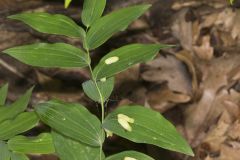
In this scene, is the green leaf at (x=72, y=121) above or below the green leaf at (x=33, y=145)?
above

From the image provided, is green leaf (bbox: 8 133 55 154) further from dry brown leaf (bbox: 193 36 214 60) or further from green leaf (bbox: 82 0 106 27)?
dry brown leaf (bbox: 193 36 214 60)

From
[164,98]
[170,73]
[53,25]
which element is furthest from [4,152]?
[170,73]

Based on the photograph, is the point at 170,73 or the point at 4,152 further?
the point at 170,73

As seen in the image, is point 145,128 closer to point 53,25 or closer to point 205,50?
Result: point 53,25

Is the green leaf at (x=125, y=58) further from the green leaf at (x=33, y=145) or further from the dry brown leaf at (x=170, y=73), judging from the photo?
the dry brown leaf at (x=170, y=73)

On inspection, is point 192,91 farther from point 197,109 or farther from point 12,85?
point 12,85

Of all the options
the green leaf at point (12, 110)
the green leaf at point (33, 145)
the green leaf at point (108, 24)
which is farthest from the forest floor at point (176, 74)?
the green leaf at point (108, 24)

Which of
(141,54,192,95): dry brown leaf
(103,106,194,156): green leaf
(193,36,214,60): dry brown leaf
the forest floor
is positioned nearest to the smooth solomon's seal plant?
(103,106,194,156): green leaf

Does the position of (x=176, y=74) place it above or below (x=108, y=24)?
below
